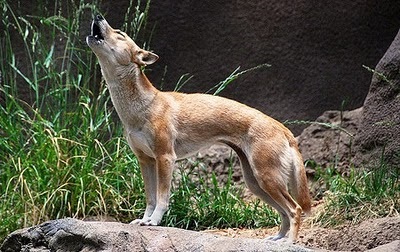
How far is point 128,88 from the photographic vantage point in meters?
6.79

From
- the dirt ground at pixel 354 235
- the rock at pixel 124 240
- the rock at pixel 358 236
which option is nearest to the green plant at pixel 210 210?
the dirt ground at pixel 354 235

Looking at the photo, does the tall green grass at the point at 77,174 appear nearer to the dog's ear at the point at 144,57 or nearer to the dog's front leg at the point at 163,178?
the dog's ear at the point at 144,57

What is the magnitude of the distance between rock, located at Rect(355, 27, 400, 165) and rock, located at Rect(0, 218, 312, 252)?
10.2ft

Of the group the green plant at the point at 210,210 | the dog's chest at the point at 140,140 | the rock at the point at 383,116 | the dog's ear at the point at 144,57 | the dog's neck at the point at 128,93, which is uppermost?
the dog's ear at the point at 144,57

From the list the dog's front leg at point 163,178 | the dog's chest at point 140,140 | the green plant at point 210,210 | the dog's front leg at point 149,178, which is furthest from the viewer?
the green plant at point 210,210

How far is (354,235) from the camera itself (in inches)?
276

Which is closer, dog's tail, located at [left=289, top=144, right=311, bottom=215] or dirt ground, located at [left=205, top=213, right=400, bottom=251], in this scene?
dirt ground, located at [left=205, top=213, right=400, bottom=251]

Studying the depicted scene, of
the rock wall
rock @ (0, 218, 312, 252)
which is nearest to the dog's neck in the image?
rock @ (0, 218, 312, 252)

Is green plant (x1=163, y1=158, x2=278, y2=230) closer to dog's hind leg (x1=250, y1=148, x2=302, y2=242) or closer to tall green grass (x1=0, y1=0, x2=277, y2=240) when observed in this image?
tall green grass (x1=0, y1=0, x2=277, y2=240)

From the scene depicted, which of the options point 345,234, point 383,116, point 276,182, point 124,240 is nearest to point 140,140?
point 276,182

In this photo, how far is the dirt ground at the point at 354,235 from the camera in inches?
266

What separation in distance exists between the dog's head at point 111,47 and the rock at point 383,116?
2.54 meters

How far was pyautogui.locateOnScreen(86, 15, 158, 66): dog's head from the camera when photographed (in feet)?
21.8

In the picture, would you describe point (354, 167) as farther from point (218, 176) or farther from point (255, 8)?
point (255, 8)
